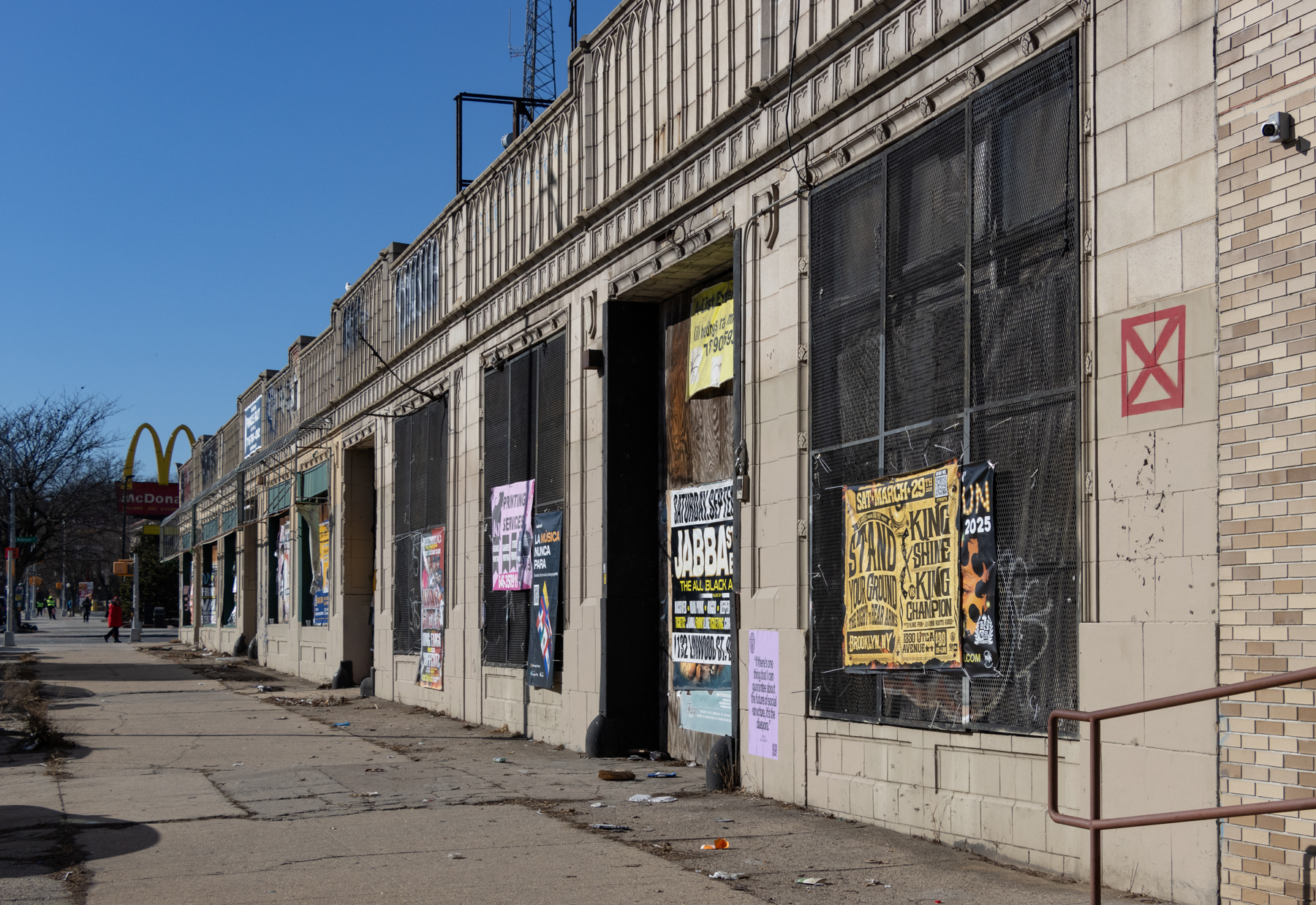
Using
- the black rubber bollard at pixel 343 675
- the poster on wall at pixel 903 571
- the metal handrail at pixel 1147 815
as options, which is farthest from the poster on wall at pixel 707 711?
the black rubber bollard at pixel 343 675

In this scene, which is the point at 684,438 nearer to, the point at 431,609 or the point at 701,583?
the point at 701,583

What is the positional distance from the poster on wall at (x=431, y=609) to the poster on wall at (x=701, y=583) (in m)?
7.55

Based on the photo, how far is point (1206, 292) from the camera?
7.07m

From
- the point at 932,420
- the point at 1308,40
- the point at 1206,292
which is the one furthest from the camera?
the point at 932,420

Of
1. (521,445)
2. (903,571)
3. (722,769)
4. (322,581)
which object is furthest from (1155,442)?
(322,581)

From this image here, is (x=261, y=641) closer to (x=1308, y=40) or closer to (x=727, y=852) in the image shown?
(x=727, y=852)

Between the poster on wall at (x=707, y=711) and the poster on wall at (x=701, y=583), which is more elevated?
the poster on wall at (x=701, y=583)

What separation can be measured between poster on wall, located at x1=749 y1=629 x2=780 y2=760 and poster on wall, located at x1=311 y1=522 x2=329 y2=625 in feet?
62.1

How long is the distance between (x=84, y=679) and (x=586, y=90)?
20.1 m

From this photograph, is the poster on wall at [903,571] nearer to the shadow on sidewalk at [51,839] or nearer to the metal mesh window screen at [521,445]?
the shadow on sidewalk at [51,839]

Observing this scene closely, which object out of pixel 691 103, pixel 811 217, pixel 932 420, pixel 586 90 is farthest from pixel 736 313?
pixel 586 90

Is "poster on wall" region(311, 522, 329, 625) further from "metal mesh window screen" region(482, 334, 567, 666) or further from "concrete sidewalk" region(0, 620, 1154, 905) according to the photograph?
"concrete sidewalk" region(0, 620, 1154, 905)

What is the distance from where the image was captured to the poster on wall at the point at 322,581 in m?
28.9

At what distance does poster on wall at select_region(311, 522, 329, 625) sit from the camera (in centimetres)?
2886
